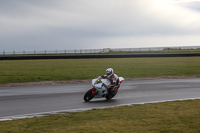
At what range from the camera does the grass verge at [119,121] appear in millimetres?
8266

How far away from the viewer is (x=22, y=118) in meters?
10.4

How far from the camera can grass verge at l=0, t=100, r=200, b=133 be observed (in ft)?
27.1

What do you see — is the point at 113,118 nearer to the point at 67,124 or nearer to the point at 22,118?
the point at 67,124

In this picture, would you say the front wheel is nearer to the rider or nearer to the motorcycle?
the motorcycle

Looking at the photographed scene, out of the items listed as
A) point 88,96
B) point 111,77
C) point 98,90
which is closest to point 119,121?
point 98,90

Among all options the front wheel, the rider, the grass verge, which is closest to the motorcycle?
the front wheel

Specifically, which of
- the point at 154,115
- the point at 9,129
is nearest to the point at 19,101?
the point at 9,129

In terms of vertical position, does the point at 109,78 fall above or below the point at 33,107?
above

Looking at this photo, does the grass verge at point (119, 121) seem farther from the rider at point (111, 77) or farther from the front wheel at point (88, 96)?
the rider at point (111, 77)

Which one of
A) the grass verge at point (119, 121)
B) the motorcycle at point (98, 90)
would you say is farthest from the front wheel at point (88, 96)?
the grass verge at point (119, 121)

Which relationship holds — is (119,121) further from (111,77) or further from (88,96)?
→ (111,77)

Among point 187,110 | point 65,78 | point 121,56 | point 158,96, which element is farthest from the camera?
point 121,56

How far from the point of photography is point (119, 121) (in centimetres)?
931

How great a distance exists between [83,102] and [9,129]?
19.2 ft
